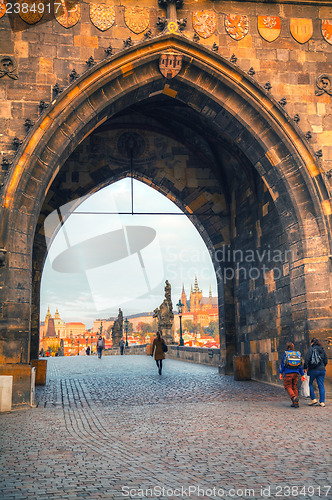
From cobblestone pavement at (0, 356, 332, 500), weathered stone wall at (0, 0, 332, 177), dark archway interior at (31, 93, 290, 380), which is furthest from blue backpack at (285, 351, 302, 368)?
dark archway interior at (31, 93, 290, 380)

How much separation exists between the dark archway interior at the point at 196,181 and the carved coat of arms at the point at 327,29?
3990 mm

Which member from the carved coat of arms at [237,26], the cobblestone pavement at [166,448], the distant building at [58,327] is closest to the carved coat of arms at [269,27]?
the carved coat of arms at [237,26]

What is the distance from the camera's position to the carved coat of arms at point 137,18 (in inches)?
458

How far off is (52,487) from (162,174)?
14.0 m

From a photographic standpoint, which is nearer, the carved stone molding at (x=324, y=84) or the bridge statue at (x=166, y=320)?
the carved stone molding at (x=324, y=84)

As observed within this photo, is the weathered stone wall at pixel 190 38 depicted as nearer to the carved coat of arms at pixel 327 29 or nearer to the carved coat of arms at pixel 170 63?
the carved coat of arms at pixel 327 29

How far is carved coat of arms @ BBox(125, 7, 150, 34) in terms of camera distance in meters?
11.6

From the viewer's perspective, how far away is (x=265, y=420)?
7922 millimetres

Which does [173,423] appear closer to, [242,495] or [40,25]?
[242,495]

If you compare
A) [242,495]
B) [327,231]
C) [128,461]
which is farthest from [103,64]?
[242,495]

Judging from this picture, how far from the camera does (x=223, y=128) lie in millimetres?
12625

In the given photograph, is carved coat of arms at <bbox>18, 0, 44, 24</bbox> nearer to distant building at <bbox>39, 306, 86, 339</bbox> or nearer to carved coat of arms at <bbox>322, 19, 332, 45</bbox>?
carved coat of arms at <bbox>322, 19, 332, 45</bbox>

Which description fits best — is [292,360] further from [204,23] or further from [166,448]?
[204,23]

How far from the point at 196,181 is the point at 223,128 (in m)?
5.20
